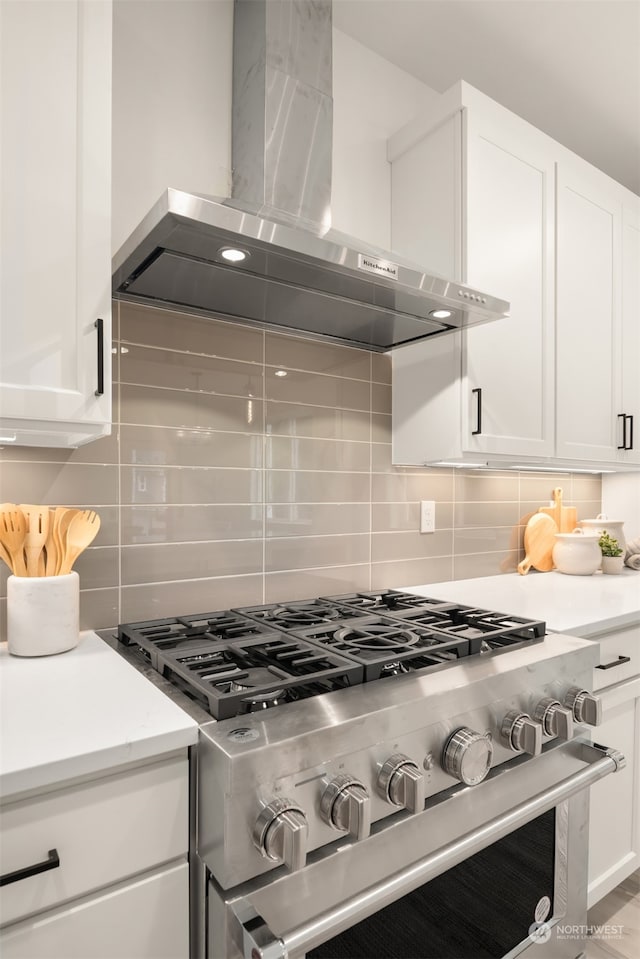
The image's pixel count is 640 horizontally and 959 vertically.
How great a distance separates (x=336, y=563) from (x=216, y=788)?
3.37 feet

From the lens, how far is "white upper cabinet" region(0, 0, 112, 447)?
100 centimetres

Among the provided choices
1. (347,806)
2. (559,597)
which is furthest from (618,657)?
(347,806)

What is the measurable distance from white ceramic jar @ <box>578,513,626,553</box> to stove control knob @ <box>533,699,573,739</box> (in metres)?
1.33

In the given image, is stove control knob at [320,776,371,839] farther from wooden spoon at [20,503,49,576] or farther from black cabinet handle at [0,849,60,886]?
wooden spoon at [20,503,49,576]

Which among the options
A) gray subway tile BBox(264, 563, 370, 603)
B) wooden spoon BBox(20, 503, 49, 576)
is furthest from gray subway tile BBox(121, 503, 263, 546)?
wooden spoon BBox(20, 503, 49, 576)

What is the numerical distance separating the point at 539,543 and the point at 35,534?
192 centimetres

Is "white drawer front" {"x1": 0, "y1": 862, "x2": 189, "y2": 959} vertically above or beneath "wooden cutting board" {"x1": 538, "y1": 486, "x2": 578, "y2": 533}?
beneath

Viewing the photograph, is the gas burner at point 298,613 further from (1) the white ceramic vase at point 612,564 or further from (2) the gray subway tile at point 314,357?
(1) the white ceramic vase at point 612,564

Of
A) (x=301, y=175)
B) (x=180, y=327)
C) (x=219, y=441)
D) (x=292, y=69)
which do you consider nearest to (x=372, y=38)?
(x=292, y=69)

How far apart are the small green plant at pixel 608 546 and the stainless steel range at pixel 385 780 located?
3.78 feet

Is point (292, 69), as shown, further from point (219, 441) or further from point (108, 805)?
point (108, 805)

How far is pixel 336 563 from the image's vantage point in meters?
1.80

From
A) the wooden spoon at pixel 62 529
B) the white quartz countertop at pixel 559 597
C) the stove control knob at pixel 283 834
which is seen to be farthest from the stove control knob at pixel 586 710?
the wooden spoon at pixel 62 529

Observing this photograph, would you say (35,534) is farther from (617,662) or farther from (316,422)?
(617,662)
